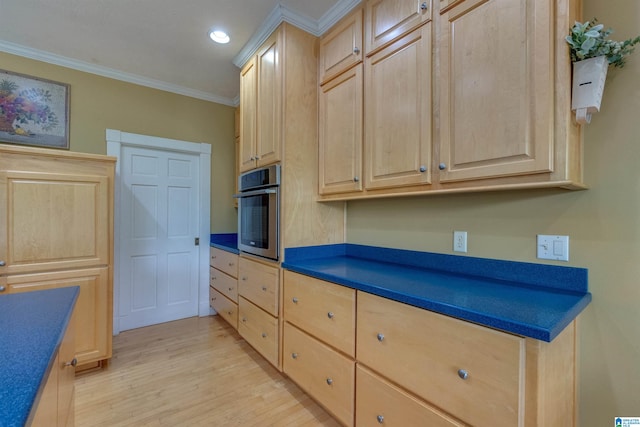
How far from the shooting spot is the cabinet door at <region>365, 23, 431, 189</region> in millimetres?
1403

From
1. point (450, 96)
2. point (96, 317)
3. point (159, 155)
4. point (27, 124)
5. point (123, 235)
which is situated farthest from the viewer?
point (159, 155)

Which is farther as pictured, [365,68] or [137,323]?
[137,323]

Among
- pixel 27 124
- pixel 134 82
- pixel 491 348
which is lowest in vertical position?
pixel 491 348

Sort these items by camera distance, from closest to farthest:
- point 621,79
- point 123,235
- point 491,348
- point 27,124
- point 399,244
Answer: point 491,348 → point 621,79 → point 399,244 → point 27,124 → point 123,235

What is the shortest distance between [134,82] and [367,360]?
334 cm

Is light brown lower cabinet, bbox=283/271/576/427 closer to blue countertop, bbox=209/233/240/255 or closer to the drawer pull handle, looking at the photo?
the drawer pull handle

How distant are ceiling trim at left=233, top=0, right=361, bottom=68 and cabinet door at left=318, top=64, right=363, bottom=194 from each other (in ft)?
1.41

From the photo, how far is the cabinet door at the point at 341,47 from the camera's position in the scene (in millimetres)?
1769

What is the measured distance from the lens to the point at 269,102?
2.12m

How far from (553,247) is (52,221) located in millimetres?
2986

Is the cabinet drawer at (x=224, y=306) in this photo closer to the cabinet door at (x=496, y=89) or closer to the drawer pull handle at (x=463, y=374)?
the drawer pull handle at (x=463, y=374)

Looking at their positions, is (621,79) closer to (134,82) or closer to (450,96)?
(450,96)

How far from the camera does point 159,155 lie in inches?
120

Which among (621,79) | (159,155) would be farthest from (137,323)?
(621,79)
